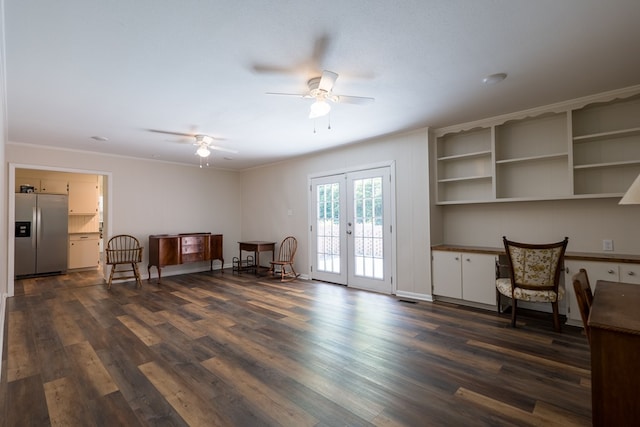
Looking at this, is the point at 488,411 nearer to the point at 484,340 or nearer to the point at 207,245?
the point at 484,340

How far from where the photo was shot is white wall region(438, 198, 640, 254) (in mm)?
3205

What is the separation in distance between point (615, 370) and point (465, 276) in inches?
106

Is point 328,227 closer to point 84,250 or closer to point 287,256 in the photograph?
point 287,256

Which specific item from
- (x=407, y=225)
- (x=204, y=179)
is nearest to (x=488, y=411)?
(x=407, y=225)

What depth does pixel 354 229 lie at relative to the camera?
5.05m

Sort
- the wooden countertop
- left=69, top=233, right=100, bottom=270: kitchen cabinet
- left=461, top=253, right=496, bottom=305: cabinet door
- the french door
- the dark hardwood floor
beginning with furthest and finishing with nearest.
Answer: left=69, top=233, right=100, bottom=270: kitchen cabinet, the french door, left=461, top=253, right=496, bottom=305: cabinet door, the wooden countertop, the dark hardwood floor

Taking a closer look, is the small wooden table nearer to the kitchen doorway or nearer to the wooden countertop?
the kitchen doorway

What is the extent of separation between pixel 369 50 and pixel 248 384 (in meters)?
2.55

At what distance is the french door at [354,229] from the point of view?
4.66 meters

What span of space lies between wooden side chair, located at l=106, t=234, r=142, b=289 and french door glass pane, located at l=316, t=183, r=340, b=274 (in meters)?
3.27

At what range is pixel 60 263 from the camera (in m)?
6.44

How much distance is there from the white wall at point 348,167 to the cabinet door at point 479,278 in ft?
1.58

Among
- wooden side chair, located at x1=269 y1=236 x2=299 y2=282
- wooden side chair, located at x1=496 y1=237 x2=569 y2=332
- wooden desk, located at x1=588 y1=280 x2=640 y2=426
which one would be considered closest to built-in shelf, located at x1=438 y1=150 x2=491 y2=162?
wooden side chair, located at x1=496 y1=237 x2=569 y2=332

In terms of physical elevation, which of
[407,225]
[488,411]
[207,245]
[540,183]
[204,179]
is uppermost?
[204,179]
